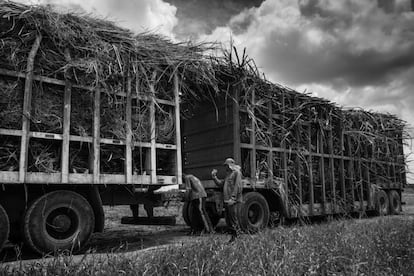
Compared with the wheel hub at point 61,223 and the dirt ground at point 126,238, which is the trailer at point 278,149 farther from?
the wheel hub at point 61,223

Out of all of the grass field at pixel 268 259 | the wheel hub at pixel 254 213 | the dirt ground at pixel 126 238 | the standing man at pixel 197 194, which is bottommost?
the dirt ground at pixel 126 238

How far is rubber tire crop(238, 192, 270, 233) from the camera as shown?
8344 mm

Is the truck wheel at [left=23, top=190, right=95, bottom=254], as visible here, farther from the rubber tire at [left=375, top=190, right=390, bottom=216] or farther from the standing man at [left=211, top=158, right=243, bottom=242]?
the rubber tire at [left=375, top=190, right=390, bottom=216]

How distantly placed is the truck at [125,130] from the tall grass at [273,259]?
1.58m

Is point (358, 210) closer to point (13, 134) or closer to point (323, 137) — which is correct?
point (323, 137)

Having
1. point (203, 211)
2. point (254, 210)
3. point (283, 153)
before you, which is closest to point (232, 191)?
point (203, 211)

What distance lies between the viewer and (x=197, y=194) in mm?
8414

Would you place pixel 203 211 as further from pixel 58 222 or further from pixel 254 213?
pixel 58 222

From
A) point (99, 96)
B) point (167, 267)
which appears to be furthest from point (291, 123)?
point (167, 267)

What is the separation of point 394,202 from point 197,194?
8.35 meters

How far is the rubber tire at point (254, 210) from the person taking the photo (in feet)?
27.4

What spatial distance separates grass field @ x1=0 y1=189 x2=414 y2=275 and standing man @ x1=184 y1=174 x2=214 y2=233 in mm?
2888

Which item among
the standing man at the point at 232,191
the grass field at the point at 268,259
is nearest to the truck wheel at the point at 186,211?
the standing man at the point at 232,191

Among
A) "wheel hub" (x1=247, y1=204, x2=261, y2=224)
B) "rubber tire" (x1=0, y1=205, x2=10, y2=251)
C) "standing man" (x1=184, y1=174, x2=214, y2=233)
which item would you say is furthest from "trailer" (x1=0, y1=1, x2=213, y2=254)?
"wheel hub" (x1=247, y1=204, x2=261, y2=224)
